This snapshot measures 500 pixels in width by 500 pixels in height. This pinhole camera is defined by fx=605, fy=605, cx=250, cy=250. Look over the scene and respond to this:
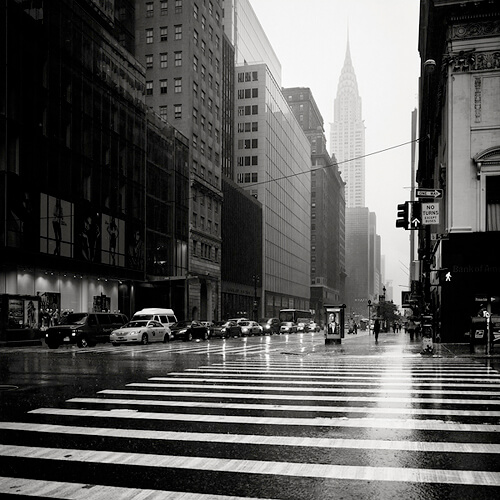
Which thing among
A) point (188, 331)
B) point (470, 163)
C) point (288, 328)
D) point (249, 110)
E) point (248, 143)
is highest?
point (249, 110)

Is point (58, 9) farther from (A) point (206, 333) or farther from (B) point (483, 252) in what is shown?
(B) point (483, 252)

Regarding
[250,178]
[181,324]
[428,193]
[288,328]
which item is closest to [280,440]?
[428,193]

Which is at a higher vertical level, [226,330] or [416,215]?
[416,215]

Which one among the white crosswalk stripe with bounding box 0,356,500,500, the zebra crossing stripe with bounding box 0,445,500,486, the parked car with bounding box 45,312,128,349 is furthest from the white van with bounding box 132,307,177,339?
the zebra crossing stripe with bounding box 0,445,500,486

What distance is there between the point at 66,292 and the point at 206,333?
35.6 ft

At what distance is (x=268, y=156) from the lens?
107500 mm

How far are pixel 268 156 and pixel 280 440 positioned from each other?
101574 mm

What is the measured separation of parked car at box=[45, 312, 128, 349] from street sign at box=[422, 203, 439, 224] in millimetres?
18488

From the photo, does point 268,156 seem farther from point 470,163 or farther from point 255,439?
point 255,439

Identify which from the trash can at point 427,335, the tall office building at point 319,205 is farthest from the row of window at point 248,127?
the trash can at point 427,335

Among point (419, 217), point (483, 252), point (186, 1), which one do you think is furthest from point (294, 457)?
point (186, 1)

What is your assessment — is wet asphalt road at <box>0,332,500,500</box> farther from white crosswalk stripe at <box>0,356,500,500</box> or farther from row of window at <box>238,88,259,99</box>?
row of window at <box>238,88,259,99</box>

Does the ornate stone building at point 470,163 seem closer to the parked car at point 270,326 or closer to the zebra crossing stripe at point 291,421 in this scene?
the zebra crossing stripe at point 291,421

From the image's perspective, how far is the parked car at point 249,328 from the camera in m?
55.8
